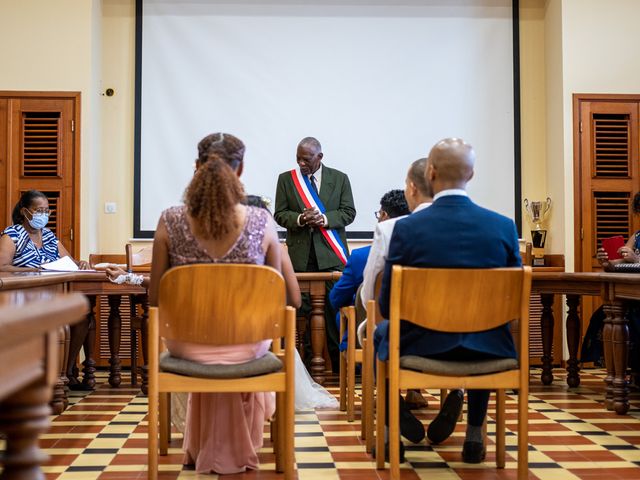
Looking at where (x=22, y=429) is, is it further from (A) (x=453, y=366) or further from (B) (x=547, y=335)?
(B) (x=547, y=335)

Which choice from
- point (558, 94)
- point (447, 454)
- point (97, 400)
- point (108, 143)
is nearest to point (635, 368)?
point (447, 454)

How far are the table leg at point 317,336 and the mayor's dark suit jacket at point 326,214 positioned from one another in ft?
1.26

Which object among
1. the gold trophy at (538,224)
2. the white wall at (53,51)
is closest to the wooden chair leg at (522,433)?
the gold trophy at (538,224)

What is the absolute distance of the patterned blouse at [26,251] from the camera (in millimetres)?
5352

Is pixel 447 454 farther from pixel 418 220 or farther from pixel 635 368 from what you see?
pixel 635 368

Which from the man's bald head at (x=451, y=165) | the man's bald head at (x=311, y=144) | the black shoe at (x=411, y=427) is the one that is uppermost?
the man's bald head at (x=311, y=144)

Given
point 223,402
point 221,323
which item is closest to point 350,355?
point 223,402

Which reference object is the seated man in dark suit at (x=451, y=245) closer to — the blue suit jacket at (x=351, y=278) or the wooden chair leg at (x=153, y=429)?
the wooden chair leg at (x=153, y=429)

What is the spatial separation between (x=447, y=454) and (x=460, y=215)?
3.46ft

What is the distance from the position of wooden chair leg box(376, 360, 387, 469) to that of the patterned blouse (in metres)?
3.24

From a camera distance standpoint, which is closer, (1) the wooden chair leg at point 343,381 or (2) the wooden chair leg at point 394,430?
(2) the wooden chair leg at point 394,430

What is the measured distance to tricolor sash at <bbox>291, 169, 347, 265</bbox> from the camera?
5742mm

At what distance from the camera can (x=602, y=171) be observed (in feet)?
22.1

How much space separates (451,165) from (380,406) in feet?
2.97
